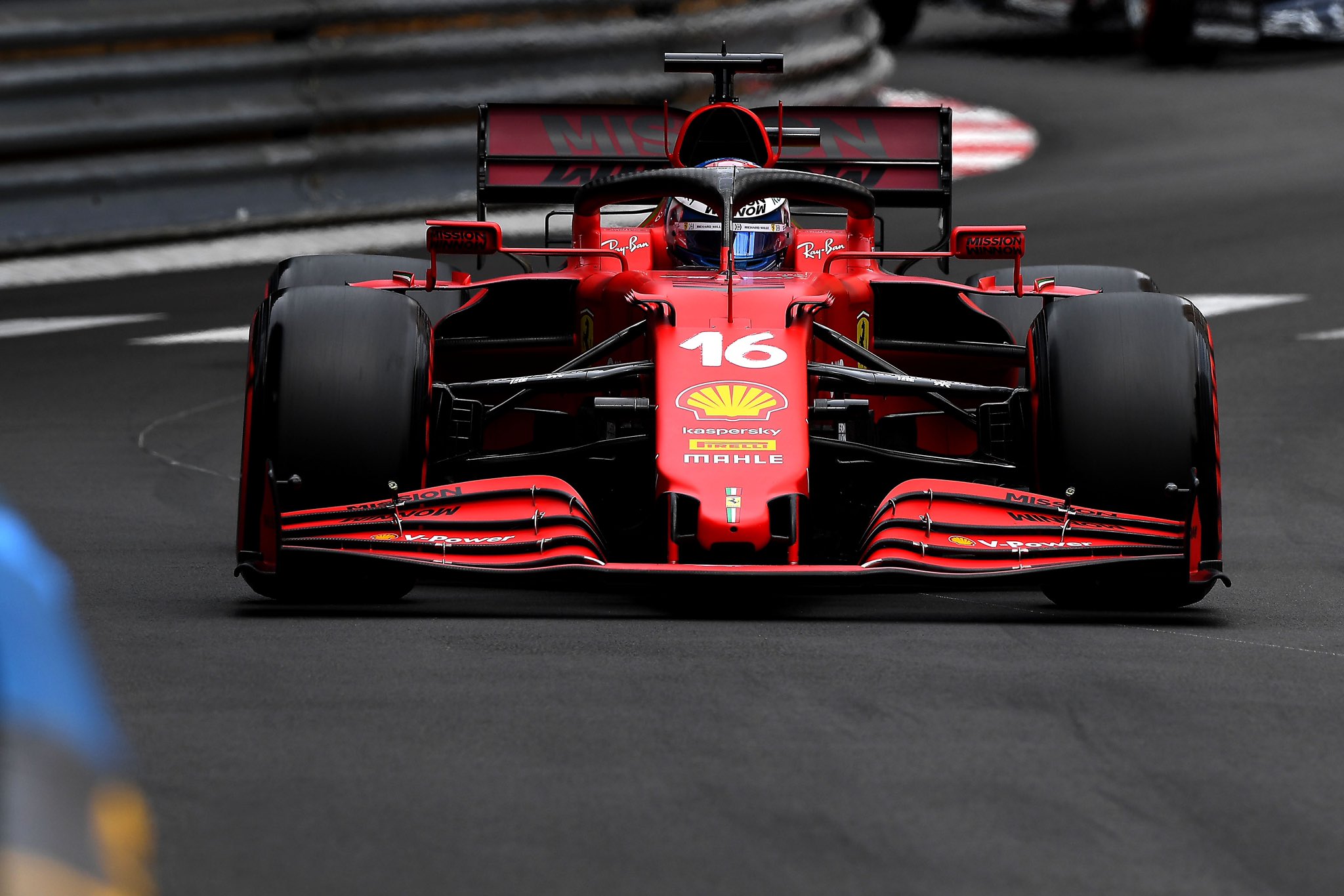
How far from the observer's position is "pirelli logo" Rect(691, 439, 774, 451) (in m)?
6.15

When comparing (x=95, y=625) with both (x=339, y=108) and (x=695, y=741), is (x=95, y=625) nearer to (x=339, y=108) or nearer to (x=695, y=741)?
(x=695, y=741)

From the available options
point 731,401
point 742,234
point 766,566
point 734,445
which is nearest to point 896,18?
point 742,234

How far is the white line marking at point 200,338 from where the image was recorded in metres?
11.5

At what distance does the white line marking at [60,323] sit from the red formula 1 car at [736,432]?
472cm

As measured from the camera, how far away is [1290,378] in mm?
10688

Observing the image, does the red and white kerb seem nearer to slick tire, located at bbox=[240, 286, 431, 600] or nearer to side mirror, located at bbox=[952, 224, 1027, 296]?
side mirror, located at bbox=[952, 224, 1027, 296]

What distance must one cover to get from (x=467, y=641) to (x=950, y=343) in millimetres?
2370

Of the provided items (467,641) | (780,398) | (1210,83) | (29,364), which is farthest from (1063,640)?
(1210,83)

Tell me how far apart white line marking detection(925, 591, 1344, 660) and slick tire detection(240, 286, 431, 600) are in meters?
1.56

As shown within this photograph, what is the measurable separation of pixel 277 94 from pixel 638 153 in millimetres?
5416

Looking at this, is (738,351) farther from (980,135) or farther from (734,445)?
(980,135)

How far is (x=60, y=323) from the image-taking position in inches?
468

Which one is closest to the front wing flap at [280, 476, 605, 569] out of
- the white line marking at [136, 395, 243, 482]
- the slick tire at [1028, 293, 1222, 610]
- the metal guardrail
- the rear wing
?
the slick tire at [1028, 293, 1222, 610]

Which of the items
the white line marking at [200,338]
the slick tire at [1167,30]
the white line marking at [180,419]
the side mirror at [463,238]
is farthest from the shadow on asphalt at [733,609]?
the slick tire at [1167,30]
